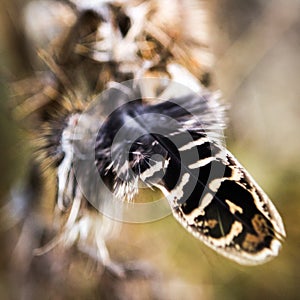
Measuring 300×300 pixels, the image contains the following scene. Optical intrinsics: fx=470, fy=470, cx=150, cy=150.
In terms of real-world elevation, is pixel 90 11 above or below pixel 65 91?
above

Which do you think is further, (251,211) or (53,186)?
(53,186)

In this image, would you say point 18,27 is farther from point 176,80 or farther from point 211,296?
point 211,296

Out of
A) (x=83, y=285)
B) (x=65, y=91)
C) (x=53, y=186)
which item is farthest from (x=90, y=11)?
(x=83, y=285)
